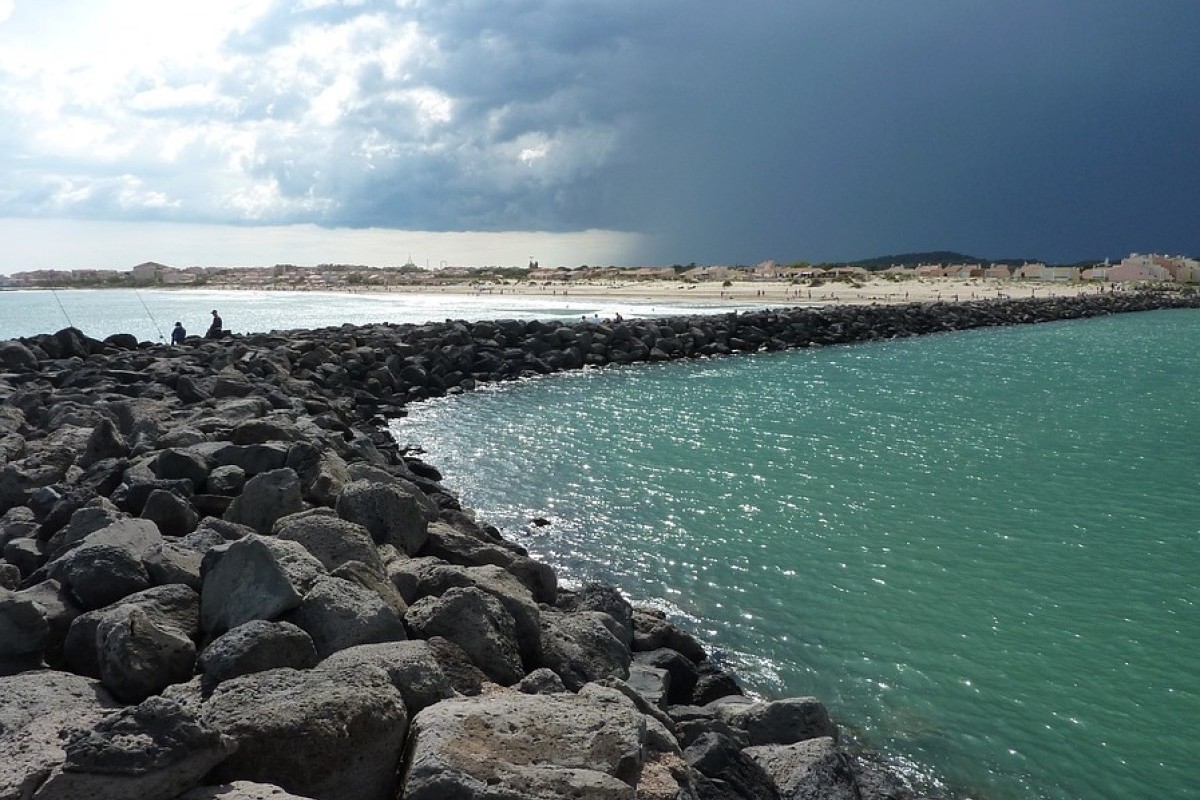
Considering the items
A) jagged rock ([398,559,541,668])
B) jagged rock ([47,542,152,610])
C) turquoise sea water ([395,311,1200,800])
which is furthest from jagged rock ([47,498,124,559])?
turquoise sea water ([395,311,1200,800])

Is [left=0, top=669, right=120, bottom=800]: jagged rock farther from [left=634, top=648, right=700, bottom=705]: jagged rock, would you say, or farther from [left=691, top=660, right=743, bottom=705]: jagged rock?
[left=691, top=660, right=743, bottom=705]: jagged rock

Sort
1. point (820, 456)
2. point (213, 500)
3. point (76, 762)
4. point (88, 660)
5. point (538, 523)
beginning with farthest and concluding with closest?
1. point (820, 456)
2. point (538, 523)
3. point (213, 500)
4. point (88, 660)
5. point (76, 762)

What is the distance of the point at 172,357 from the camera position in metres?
20.2

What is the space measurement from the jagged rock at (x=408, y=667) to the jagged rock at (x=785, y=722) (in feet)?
7.28

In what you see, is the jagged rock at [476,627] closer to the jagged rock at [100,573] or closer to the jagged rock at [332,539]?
the jagged rock at [332,539]

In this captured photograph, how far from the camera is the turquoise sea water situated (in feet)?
21.2

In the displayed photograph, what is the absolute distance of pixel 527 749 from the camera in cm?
371

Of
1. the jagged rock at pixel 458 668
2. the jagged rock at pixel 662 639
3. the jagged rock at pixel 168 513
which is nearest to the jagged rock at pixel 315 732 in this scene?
the jagged rock at pixel 458 668

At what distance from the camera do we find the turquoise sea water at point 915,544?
6461 millimetres

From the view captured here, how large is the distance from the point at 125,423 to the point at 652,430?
9.34 m

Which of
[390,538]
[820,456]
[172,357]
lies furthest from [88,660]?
[172,357]

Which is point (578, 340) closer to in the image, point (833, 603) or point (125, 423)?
point (125, 423)

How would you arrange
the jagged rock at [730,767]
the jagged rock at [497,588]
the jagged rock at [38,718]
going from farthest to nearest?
A: the jagged rock at [497,588], the jagged rock at [730,767], the jagged rock at [38,718]

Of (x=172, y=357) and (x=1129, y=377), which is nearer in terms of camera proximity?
(x=172, y=357)
